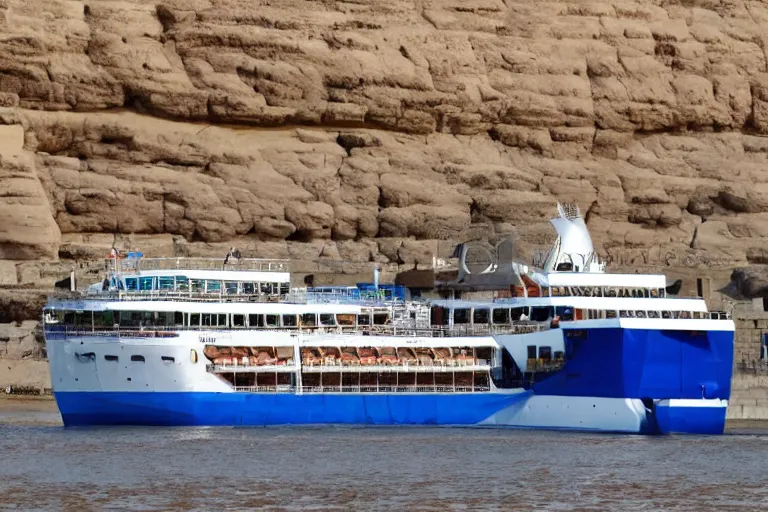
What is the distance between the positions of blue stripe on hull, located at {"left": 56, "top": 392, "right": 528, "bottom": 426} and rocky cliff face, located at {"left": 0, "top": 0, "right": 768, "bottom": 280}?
16116 millimetres

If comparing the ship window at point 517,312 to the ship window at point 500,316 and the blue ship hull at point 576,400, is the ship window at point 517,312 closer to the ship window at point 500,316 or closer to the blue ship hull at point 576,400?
the ship window at point 500,316

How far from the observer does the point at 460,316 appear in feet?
153

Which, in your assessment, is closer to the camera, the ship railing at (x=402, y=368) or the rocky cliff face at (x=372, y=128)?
the ship railing at (x=402, y=368)

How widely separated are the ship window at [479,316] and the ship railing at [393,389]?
7.79ft

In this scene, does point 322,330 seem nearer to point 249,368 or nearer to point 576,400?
point 249,368

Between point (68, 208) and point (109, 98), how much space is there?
406 centimetres

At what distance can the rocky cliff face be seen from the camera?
→ 62844 mm

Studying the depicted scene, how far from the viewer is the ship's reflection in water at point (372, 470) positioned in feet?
98.8

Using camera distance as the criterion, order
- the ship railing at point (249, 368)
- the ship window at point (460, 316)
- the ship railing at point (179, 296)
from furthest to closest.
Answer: the ship window at point (460, 316), the ship railing at point (179, 296), the ship railing at point (249, 368)

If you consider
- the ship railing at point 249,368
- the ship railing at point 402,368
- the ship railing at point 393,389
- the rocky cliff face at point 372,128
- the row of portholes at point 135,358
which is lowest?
the ship railing at point 393,389

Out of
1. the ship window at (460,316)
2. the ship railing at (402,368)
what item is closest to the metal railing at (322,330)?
the ship window at (460,316)

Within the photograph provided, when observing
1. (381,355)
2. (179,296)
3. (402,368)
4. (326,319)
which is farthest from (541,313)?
(179,296)

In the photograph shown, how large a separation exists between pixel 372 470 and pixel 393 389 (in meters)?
9.75

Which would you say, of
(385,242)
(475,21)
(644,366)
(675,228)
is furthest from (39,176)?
(644,366)
